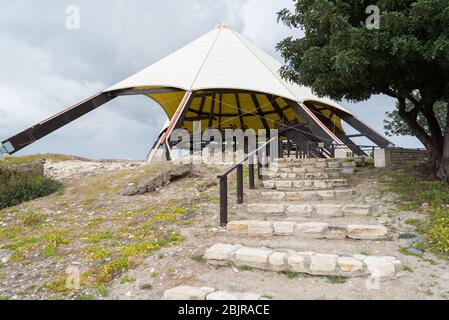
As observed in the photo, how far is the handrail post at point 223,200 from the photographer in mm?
5199

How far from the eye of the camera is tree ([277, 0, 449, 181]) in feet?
17.1

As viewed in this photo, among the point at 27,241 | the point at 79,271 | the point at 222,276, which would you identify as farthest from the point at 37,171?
the point at 222,276

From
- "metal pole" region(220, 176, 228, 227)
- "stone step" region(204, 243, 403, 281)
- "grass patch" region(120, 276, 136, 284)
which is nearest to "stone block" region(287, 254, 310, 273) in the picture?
"stone step" region(204, 243, 403, 281)

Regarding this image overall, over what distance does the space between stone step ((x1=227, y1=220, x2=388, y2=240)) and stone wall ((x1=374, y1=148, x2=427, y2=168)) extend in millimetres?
5117

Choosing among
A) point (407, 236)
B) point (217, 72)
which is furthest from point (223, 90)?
point (407, 236)

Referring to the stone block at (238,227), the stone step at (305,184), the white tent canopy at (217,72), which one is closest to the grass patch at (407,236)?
the stone block at (238,227)

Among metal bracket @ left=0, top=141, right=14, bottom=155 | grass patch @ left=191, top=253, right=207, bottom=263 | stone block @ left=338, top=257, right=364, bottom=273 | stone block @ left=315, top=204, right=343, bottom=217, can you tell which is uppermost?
metal bracket @ left=0, top=141, right=14, bottom=155

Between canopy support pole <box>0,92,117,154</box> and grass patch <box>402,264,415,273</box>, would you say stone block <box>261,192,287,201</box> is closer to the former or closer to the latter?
grass patch <box>402,264,415,273</box>

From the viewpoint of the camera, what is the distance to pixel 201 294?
3309mm

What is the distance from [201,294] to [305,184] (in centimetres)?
493

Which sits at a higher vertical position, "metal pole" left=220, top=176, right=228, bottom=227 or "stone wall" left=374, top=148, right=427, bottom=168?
"stone wall" left=374, top=148, right=427, bottom=168

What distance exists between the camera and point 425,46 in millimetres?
5184

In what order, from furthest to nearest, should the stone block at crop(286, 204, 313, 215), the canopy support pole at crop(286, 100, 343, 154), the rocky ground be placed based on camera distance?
the canopy support pole at crop(286, 100, 343, 154) → the stone block at crop(286, 204, 313, 215) → the rocky ground
